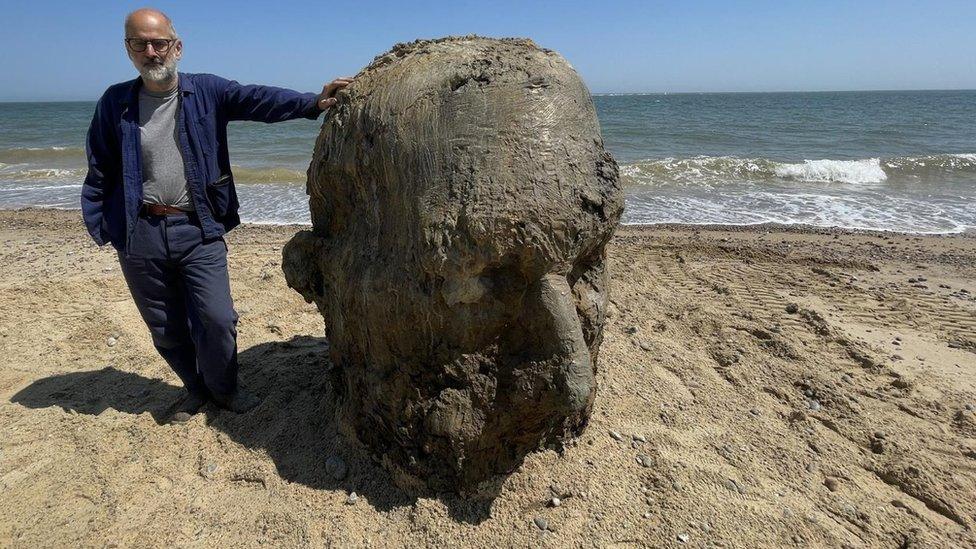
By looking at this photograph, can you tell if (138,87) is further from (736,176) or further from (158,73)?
(736,176)

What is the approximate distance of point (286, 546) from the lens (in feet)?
7.39

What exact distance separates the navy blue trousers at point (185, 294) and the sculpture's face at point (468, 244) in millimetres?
722

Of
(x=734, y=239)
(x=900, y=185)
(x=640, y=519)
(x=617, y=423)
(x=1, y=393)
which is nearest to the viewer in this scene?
(x=640, y=519)

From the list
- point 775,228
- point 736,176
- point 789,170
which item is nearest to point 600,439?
point 775,228

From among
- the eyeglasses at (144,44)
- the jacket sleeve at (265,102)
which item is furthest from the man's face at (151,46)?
the jacket sleeve at (265,102)

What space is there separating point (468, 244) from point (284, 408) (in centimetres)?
168

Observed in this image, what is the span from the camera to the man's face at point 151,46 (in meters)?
2.48

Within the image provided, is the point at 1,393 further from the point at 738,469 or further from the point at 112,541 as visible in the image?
the point at 738,469

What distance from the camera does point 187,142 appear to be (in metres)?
2.64

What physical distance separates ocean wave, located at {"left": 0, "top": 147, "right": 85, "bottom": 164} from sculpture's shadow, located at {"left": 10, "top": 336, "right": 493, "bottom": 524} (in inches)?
598

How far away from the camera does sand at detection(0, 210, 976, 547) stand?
2.38 metres

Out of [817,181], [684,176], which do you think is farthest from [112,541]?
[817,181]

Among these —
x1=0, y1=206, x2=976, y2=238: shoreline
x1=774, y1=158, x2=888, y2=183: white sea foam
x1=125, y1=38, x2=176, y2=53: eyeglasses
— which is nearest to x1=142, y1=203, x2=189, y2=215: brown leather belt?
x1=125, y1=38, x2=176, y2=53: eyeglasses

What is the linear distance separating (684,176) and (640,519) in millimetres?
11436
